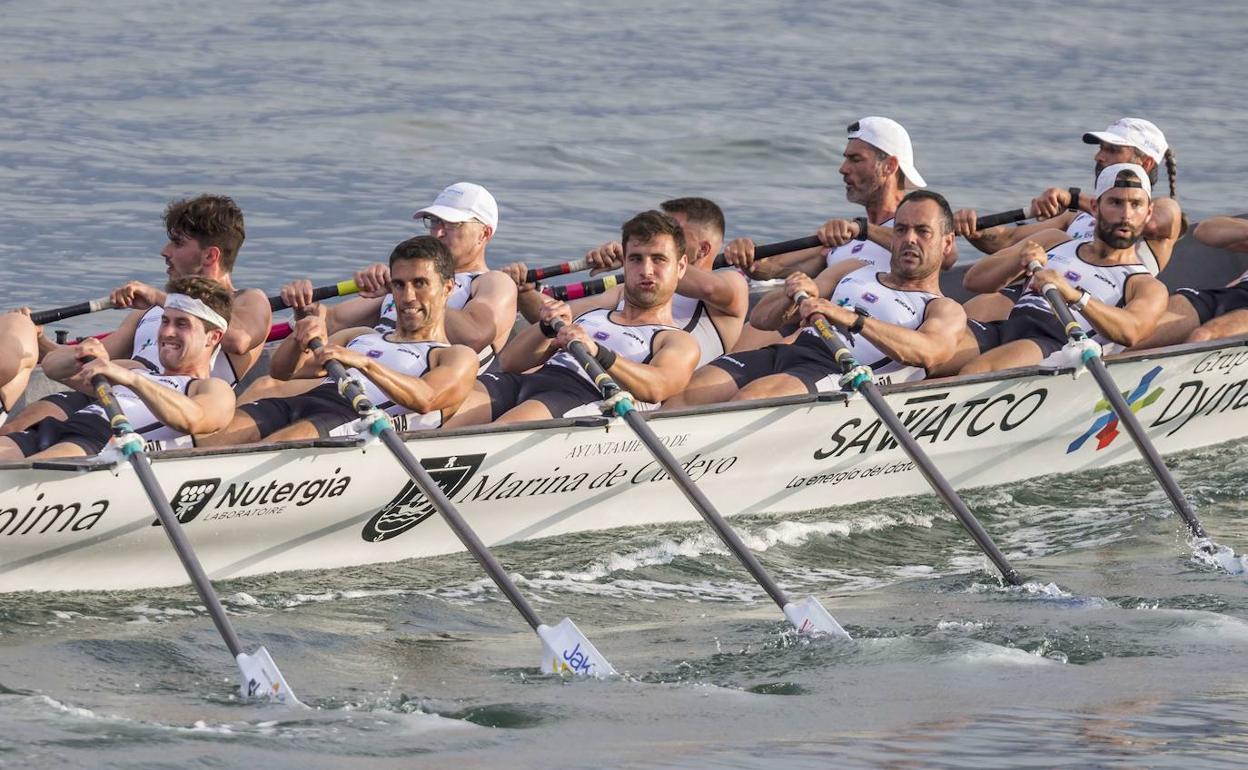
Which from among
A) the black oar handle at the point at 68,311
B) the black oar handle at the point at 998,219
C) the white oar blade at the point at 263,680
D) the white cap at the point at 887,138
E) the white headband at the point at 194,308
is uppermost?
the white cap at the point at 887,138

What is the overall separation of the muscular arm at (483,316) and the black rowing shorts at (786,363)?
998 millimetres

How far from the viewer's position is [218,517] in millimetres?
8117

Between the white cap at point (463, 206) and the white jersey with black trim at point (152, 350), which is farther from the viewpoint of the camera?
the white cap at point (463, 206)

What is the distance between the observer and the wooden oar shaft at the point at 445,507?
303 inches

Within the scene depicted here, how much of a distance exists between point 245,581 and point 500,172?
484 inches

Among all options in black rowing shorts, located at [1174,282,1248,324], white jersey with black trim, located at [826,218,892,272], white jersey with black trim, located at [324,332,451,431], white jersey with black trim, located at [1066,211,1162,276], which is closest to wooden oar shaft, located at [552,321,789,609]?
white jersey with black trim, located at [324,332,451,431]

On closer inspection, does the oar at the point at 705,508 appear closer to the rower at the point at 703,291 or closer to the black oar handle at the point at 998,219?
the rower at the point at 703,291

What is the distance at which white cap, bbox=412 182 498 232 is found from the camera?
391 inches

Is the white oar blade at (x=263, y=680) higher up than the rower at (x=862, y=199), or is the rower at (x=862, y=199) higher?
the rower at (x=862, y=199)

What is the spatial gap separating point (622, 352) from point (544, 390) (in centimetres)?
42

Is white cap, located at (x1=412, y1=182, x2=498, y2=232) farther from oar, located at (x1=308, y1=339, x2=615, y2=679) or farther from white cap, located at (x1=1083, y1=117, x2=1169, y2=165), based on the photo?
white cap, located at (x1=1083, y1=117, x2=1169, y2=165)

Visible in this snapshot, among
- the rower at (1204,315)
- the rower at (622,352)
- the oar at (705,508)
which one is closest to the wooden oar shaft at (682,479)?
the oar at (705,508)

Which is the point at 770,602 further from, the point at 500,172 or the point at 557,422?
the point at 500,172

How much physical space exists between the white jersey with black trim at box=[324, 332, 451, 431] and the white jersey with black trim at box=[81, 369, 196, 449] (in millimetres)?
737
